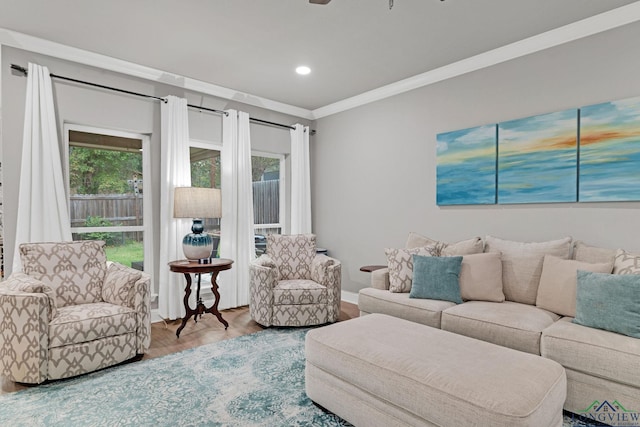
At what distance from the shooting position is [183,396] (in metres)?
2.36

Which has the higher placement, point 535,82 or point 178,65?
point 178,65

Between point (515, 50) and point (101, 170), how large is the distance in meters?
4.19

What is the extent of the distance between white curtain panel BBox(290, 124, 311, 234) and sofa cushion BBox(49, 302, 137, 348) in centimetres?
260

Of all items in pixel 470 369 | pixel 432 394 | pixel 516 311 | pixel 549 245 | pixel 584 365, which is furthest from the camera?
pixel 549 245

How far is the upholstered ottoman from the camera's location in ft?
4.96

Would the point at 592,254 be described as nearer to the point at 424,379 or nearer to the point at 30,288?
the point at 424,379

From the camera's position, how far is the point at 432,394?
1.62m

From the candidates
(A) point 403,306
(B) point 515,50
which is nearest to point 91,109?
(A) point 403,306

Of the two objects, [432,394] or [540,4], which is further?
[540,4]

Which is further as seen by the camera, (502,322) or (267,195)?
(267,195)

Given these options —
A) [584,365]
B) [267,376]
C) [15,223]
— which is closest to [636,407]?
[584,365]

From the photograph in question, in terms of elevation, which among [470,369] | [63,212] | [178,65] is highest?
[178,65]

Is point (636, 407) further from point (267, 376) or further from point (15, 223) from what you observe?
point (15, 223)

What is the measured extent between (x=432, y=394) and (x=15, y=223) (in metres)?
3.58
